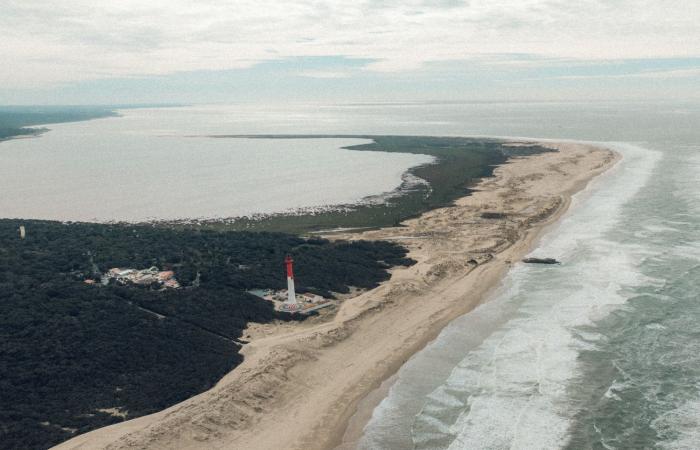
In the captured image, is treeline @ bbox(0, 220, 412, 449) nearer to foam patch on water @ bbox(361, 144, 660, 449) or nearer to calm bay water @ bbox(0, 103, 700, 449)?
foam patch on water @ bbox(361, 144, 660, 449)

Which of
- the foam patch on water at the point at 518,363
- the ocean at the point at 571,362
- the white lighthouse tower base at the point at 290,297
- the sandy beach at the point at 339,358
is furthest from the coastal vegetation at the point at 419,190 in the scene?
the white lighthouse tower base at the point at 290,297

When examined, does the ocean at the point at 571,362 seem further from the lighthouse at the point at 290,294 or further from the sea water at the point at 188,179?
the sea water at the point at 188,179

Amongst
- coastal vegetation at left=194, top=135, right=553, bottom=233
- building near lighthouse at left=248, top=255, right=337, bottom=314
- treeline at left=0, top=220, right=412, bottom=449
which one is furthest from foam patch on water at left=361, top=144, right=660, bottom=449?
coastal vegetation at left=194, top=135, right=553, bottom=233

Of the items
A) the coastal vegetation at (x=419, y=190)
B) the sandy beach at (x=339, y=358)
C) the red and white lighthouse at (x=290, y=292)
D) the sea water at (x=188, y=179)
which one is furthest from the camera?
the sea water at (x=188, y=179)

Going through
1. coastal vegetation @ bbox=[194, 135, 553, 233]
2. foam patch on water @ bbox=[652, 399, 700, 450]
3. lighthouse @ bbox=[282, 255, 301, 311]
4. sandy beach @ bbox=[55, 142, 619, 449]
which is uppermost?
coastal vegetation @ bbox=[194, 135, 553, 233]

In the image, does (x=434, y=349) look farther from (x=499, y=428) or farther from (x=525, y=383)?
(x=499, y=428)

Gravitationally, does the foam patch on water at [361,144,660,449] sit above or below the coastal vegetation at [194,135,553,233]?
below
